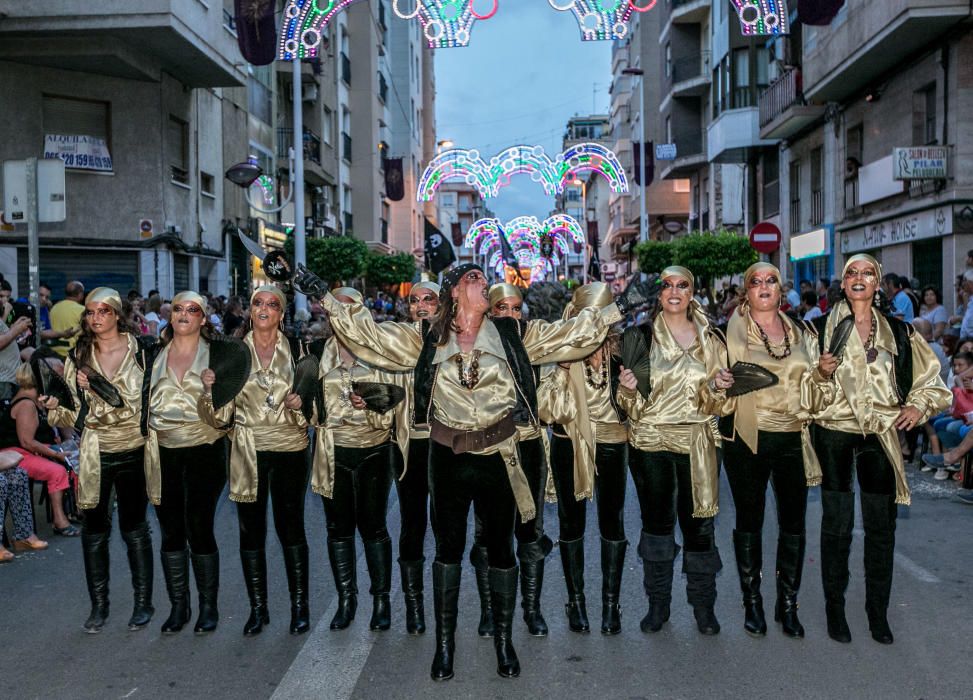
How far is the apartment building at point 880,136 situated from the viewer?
1741 centimetres

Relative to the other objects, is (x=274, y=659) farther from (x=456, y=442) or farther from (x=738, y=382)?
(x=738, y=382)

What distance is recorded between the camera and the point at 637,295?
488 centimetres

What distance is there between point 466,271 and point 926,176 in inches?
603

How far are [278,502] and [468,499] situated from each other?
1319 millimetres

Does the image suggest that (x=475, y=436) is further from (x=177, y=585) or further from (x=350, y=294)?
(x=177, y=585)

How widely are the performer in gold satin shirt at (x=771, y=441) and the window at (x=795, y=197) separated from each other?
78.6ft

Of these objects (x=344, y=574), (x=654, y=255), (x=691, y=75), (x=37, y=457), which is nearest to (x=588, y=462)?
(x=344, y=574)

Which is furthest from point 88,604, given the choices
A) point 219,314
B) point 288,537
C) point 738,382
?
point 219,314

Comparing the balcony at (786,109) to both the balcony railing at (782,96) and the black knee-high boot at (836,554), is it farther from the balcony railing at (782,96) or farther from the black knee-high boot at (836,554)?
the black knee-high boot at (836,554)

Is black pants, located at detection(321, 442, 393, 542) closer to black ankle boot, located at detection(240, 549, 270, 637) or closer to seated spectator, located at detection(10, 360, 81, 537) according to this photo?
black ankle boot, located at detection(240, 549, 270, 637)

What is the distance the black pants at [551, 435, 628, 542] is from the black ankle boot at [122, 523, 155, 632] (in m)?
2.36

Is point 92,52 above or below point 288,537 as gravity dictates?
above

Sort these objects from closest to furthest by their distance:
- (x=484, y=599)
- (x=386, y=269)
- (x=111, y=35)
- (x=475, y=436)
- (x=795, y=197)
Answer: (x=475, y=436) < (x=484, y=599) < (x=111, y=35) < (x=795, y=197) < (x=386, y=269)

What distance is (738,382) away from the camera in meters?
5.23
